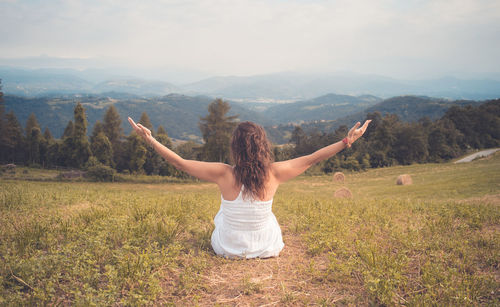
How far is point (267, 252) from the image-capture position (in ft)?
13.7

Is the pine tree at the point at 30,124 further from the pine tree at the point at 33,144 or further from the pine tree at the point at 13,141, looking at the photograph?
the pine tree at the point at 33,144

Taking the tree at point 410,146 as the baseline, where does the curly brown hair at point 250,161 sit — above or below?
above

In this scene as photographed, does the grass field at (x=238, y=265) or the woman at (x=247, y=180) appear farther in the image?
the woman at (x=247, y=180)

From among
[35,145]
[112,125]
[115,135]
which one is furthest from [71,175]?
[35,145]

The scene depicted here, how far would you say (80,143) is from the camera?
1815 inches

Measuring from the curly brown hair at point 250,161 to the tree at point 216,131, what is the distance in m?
41.9

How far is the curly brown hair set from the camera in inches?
155

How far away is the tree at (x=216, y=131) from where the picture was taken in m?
46.3

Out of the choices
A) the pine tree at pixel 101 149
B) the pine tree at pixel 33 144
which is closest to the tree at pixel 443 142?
the pine tree at pixel 101 149

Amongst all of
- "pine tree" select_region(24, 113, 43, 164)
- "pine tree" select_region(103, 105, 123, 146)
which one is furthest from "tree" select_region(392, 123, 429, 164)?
"pine tree" select_region(24, 113, 43, 164)

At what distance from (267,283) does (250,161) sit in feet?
5.50

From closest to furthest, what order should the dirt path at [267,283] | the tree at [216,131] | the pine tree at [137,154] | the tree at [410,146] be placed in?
1. the dirt path at [267,283]
2. the tree at [216,131]
3. the pine tree at [137,154]
4. the tree at [410,146]

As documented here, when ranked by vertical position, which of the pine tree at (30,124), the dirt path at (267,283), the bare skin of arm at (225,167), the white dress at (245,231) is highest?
the pine tree at (30,124)

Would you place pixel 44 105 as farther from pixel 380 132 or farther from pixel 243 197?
pixel 243 197
